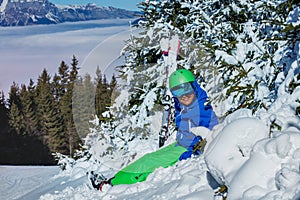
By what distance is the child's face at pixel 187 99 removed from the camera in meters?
5.87

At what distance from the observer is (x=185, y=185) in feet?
12.8

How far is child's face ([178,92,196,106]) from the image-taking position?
587 cm

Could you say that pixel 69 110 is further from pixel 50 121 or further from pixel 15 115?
pixel 15 115

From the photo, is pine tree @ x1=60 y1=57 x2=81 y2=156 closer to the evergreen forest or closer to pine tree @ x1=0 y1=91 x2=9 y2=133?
the evergreen forest

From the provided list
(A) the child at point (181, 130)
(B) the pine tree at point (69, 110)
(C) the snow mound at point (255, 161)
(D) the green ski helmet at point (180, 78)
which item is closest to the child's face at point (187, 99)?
(A) the child at point (181, 130)

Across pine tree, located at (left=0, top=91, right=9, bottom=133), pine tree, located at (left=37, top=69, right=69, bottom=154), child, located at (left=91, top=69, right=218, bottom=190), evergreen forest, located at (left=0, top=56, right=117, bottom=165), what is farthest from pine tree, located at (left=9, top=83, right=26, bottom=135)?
child, located at (left=91, top=69, right=218, bottom=190)

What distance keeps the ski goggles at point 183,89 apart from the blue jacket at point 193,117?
0.21 feet

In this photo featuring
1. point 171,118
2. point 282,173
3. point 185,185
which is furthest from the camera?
point 171,118

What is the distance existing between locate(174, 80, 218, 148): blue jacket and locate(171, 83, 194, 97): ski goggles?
0.07 metres

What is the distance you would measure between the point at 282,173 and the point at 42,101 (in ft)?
185

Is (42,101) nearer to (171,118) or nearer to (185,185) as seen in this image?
(171,118)

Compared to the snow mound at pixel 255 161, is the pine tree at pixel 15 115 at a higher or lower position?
lower

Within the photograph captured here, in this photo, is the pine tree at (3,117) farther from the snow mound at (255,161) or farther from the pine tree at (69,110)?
the snow mound at (255,161)

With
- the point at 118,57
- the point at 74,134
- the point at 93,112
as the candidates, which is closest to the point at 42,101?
the point at 74,134
